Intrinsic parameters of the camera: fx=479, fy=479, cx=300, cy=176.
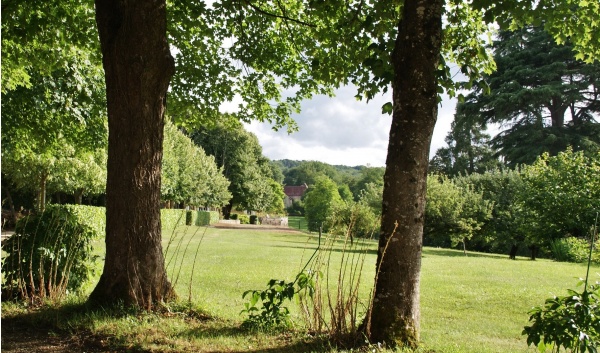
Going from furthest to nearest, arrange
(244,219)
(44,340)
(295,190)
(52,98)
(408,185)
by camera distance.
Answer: (295,190) < (244,219) < (52,98) < (44,340) < (408,185)

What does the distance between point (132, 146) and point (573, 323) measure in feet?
16.8

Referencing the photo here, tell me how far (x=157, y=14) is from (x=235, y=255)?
1528 centimetres

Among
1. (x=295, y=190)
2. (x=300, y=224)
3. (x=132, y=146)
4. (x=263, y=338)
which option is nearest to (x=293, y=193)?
(x=295, y=190)

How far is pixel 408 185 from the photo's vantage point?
488cm

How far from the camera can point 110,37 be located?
20.2 feet

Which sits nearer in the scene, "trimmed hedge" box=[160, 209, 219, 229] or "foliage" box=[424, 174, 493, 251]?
"foliage" box=[424, 174, 493, 251]

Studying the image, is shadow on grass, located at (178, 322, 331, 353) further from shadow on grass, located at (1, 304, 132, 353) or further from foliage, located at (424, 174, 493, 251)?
foliage, located at (424, 174, 493, 251)

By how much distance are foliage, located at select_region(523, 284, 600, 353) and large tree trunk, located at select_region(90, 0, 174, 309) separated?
4.44m

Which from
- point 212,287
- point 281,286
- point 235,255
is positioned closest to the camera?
point 281,286

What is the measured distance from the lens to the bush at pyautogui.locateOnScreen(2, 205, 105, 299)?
6.87 metres

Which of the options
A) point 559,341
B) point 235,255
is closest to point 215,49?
point 559,341

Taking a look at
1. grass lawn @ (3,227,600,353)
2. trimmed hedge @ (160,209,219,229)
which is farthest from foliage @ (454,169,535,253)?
trimmed hedge @ (160,209,219,229)

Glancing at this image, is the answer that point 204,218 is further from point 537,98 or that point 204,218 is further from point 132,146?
point 132,146

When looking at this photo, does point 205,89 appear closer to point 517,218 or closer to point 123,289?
point 123,289
